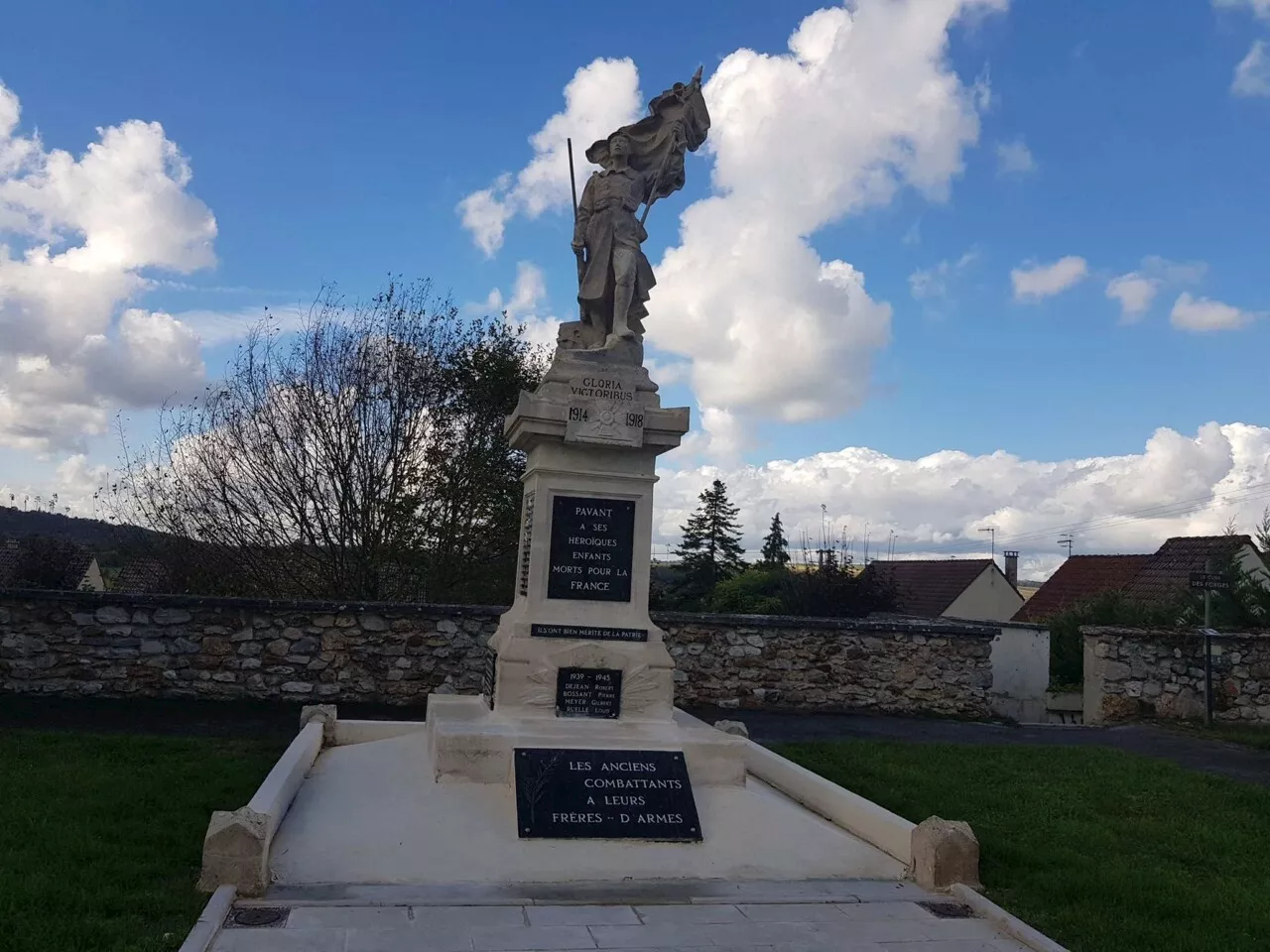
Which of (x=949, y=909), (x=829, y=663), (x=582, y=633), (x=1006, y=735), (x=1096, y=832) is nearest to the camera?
(x=949, y=909)

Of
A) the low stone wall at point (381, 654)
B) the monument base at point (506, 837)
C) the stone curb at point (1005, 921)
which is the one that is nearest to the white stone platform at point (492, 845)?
the monument base at point (506, 837)

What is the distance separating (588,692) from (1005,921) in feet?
10.0

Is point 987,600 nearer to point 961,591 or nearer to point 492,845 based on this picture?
point 961,591

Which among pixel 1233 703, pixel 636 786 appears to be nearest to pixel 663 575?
pixel 1233 703

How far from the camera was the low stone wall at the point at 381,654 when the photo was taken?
1061cm

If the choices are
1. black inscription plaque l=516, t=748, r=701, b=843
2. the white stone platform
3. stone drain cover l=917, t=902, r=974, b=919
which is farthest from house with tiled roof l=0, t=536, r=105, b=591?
stone drain cover l=917, t=902, r=974, b=919

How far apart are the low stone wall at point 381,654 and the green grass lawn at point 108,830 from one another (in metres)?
2.50

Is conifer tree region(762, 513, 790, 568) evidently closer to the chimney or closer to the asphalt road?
the chimney

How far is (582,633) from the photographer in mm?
6793

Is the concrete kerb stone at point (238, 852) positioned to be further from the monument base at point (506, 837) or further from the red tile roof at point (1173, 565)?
the red tile roof at point (1173, 565)

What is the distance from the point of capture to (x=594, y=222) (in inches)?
308

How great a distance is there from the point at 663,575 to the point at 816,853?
120 feet

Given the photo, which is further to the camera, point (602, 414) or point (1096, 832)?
point (602, 414)

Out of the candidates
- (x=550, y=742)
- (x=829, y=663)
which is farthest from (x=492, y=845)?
(x=829, y=663)
